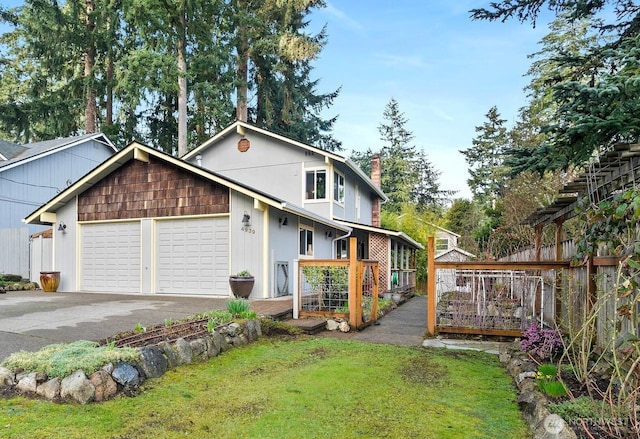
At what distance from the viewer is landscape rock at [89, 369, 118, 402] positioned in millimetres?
4008

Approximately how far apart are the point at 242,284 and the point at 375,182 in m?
12.8

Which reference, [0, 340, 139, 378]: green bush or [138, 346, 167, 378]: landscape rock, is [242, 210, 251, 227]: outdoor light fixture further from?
[0, 340, 139, 378]: green bush

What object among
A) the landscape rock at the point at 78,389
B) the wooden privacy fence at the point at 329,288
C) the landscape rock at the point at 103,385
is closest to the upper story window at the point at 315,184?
the wooden privacy fence at the point at 329,288

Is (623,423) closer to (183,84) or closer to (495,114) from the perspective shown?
(183,84)

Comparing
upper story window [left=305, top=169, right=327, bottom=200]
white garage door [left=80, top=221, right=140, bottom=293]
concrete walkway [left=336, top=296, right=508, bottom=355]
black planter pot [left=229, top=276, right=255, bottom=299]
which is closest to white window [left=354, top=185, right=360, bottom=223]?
upper story window [left=305, top=169, right=327, bottom=200]

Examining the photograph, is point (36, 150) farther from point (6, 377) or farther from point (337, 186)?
point (6, 377)

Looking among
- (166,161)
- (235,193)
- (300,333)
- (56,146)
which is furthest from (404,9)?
(56,146)

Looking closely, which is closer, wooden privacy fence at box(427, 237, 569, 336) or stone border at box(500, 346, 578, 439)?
stone border at box(500, 346, 578, 439)

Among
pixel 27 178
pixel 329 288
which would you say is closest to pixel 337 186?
pixel 329 288

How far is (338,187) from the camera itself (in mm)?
16094

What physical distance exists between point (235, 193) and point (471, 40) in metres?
8.38

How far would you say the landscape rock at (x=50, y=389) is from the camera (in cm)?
392

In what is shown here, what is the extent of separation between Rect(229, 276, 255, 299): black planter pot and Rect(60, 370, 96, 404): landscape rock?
6484 mm

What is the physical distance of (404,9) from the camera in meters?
13.1
